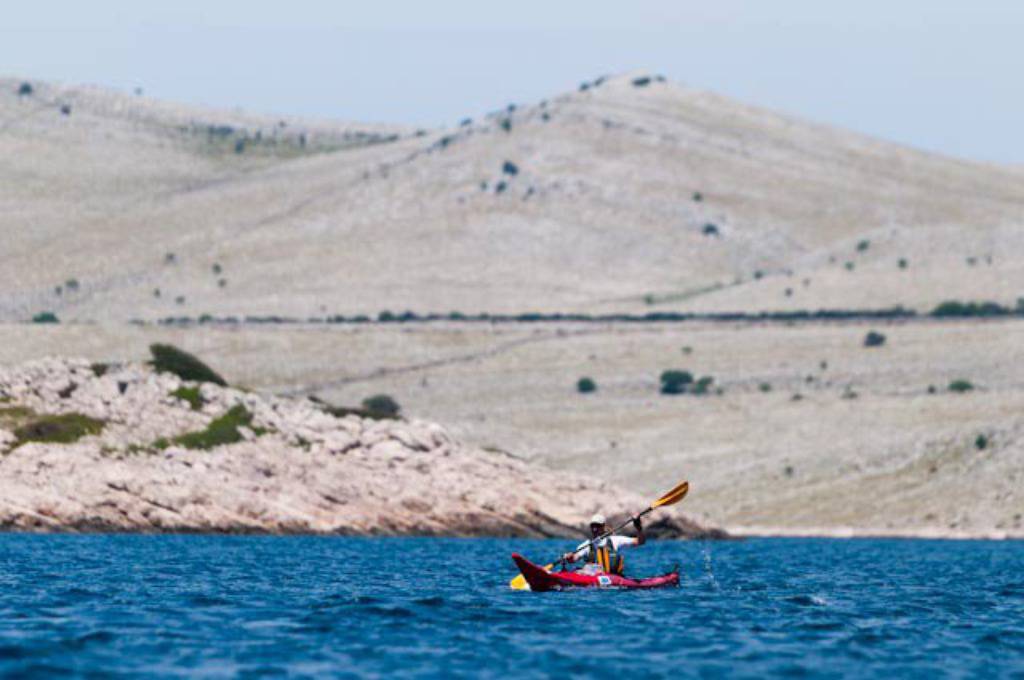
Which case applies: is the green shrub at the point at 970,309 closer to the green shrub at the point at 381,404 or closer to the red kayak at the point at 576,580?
the green shrub at the point at 381,404

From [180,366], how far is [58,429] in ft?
46.6

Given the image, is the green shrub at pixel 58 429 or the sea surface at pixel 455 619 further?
the green shrub at pixel 58 429

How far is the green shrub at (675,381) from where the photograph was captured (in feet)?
520

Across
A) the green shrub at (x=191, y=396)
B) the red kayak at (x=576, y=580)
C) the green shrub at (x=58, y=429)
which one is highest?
the green shrub at (x=191, y=396)

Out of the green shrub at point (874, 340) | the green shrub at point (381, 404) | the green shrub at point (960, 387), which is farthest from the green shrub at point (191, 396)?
the green shrub at point (874, 340)

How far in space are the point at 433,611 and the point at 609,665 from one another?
10210 mm

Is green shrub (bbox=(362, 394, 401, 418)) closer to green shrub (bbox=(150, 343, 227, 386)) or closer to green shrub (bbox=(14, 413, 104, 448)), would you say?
green shrub (bbox=(150, 343, 227, 386))

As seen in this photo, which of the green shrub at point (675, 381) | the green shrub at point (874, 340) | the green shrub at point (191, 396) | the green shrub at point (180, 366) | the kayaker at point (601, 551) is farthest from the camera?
the green shrub at point (874, 340)

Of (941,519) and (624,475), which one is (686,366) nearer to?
(624,475)

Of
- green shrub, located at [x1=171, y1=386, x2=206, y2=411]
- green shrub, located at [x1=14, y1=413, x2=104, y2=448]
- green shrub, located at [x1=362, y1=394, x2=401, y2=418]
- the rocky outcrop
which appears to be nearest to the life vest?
the rocky outcrop

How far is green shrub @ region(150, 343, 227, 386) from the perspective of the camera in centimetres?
10119

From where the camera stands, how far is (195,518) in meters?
85.2

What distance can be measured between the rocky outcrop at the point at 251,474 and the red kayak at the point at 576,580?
102 feet

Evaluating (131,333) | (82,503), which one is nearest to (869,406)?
(131,333)
